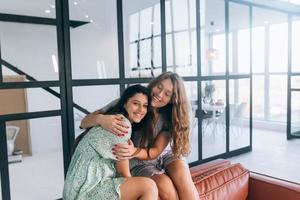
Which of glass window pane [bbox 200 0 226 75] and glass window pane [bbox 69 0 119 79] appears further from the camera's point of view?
glass window pane [bbox 200 0 226 75]

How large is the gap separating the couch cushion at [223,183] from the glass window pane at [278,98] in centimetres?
603

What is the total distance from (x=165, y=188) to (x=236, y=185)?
1.37 feet

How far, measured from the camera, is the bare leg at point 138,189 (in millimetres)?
1351

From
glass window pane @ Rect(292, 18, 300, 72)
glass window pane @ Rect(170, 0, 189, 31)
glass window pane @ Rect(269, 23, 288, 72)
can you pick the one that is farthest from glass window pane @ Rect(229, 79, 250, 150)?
glass window pane @ Rect(269, 23, 288, 72)

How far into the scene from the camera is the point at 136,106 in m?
1.64

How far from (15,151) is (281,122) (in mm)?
6241

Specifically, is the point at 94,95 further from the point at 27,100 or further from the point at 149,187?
the point at 149,187

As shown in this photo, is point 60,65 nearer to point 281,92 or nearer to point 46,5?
point 46,5

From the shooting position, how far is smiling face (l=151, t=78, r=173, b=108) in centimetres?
181

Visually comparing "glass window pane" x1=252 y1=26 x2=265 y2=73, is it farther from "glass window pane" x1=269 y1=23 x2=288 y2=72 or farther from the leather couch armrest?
the leather couch armrest

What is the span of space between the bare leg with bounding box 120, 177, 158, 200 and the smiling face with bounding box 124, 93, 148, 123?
39cm

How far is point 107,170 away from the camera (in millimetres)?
1438

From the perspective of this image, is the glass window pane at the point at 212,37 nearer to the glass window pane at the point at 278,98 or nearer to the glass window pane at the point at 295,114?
the glass window pane at the point at 295,114

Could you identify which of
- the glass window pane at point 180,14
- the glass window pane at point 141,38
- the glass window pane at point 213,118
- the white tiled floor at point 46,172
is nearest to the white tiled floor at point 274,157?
the white tiled floor at point 46,172
